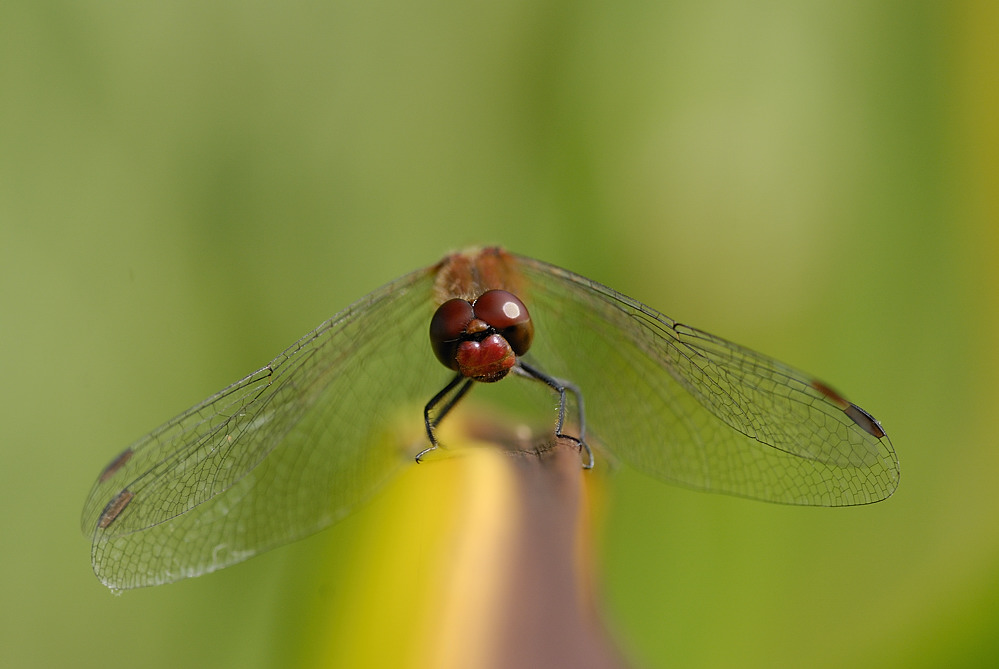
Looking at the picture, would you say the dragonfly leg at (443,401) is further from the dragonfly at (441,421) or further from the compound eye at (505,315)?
the compound eye at (505,315)

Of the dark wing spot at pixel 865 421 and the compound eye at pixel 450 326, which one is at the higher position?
the compound eye at pixel 450 326

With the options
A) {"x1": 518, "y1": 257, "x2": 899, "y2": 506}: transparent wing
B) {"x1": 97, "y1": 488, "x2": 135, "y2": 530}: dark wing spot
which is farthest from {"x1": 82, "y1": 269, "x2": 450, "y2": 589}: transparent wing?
{"x1": 518, "y1": 257, "x2": 899, "y2": 506}: transparent wing

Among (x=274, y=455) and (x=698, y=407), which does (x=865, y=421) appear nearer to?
(x=698, y=407)

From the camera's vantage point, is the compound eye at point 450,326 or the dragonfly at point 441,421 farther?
the compound eye at point 450,326

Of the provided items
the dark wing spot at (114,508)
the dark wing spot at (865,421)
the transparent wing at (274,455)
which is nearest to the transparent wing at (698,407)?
the dark wing spot at (865,421)

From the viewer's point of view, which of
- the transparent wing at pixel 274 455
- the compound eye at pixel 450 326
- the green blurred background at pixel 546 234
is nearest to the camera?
the green blurred background at pixel 546 234

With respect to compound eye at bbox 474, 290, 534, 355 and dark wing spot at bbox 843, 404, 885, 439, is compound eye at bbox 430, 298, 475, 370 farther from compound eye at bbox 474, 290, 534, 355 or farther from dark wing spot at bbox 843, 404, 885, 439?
dark wing spot at bbox 843, 404, 885, 439

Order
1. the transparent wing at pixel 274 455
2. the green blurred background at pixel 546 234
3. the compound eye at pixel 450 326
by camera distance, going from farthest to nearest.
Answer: the compound eye at pixel 450 326
the transparent wing at pixel 274 455
the green blurred background at pixel 546 234
